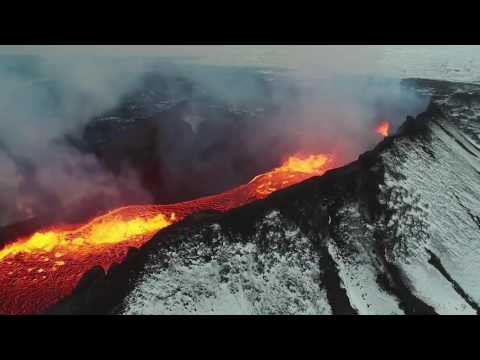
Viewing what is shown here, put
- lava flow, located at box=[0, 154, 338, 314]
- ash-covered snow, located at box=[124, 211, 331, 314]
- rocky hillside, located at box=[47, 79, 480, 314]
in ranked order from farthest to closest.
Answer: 1. lava flow, located at box=[0, 154, 338, 314]
2. rocky hillside, located at box=[47, 79, 480, 314]
3. ash-covered snow, located at box=[124, 211, 331, 314]

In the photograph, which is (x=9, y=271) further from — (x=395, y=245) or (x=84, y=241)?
(x=395, y=245)

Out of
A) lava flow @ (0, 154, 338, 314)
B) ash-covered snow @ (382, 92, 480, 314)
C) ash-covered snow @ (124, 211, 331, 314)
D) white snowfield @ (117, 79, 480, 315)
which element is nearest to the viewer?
ash-covered snow @ (124, 211, 331, 314)

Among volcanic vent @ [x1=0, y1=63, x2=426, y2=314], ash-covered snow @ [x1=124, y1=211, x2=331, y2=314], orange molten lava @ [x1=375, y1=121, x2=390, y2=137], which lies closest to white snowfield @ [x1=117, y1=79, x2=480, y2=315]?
ash-covered snow @ [x1=124, y1=211, x2=331, y2=314]

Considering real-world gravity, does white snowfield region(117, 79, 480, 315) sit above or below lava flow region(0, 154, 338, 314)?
above

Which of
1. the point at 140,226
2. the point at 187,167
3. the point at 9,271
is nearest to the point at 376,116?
the point at 187,167

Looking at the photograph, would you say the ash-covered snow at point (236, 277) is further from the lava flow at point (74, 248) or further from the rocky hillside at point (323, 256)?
the lava flow at point (74, 248)

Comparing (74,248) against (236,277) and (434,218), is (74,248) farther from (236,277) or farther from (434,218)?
(434,218)

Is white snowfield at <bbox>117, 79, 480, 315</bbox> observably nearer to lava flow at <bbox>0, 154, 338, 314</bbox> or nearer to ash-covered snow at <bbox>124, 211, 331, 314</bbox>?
ash-covered snow at <bbox>124, 211, 331, 314</bbox>
